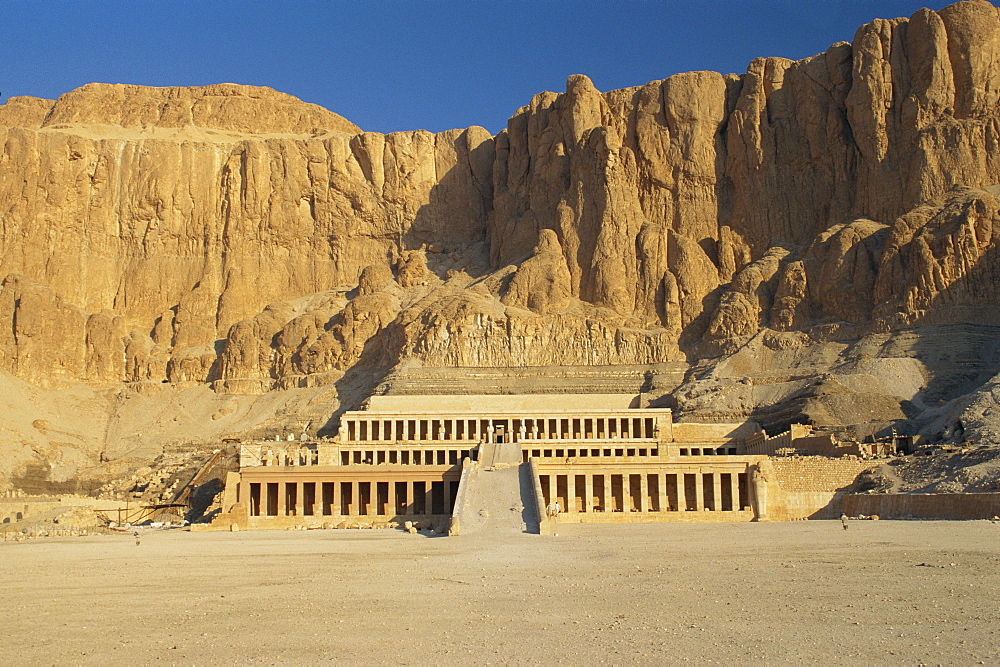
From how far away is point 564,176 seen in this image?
126 meters

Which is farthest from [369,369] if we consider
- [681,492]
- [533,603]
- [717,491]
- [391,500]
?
[533,603]

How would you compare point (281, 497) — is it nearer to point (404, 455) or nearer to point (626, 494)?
point (626, 494)

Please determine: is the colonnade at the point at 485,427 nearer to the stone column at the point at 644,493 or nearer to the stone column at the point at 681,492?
the stone column at the point at 644,493

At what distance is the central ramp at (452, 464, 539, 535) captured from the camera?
41.4 metres

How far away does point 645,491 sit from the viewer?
57.9 meters

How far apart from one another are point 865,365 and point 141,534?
58.8m

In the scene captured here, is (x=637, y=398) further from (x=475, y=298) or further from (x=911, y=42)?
(x=911, y=42)

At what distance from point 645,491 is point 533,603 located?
1500 inches

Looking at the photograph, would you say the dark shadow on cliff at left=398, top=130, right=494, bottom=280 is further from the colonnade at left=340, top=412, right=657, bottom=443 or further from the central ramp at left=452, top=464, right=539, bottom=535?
the central ramp at left=452, top=464, right=539, bottom=535

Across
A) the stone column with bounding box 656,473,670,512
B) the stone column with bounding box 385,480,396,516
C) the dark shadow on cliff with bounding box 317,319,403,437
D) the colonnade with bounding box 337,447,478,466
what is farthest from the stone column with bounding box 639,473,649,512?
the dark shadow on cliff with bounding box 317,319,403,437

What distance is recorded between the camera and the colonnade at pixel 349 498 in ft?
200

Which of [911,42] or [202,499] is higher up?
[911,42]

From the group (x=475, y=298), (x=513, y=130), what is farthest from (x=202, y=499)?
(x=513, y=130)

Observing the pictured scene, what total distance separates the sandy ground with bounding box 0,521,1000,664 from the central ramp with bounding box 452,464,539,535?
613 cm
